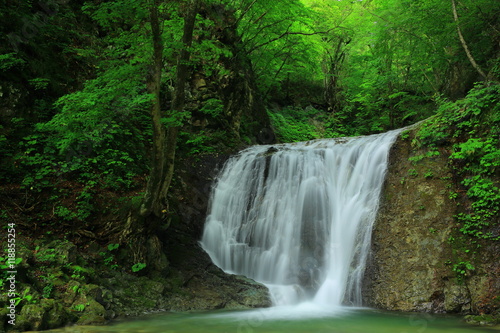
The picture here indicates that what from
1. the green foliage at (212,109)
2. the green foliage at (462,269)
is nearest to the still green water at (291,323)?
the green foliage at (462,269)

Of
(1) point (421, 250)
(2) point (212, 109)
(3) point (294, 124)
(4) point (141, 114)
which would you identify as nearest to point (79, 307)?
(1) point (421, 250)

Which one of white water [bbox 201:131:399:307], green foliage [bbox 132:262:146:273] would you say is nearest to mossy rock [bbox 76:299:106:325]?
green foliage [bbox 132:262:146:273]

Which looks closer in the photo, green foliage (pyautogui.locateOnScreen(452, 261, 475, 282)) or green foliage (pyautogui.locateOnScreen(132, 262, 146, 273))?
green foliage (pyautogui.locateOnScreen(452, 261, 475, 282))

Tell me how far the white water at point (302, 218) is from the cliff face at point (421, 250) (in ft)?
1.08

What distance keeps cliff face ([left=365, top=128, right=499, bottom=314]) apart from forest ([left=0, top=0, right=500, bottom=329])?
0.83 feet

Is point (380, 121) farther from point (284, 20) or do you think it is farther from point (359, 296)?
point (359, 296)

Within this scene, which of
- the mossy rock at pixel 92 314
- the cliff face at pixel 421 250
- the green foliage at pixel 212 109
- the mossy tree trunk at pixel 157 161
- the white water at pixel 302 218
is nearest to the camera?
the mossy rock at pixel 92 314

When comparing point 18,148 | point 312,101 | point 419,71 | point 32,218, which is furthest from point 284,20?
point 32,218

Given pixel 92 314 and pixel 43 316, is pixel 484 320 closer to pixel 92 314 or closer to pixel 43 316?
pixel 92 314

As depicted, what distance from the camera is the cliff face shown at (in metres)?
5.83

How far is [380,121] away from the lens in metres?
16.9

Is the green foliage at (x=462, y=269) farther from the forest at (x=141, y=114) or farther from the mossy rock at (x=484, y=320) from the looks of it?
the mossy rock at (x=484, y=320)

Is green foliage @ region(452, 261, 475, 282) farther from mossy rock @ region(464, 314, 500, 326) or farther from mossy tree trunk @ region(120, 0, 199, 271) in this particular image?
mossy tree trunk @ region(120, 0, 199, 271)

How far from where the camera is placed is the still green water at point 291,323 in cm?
471
